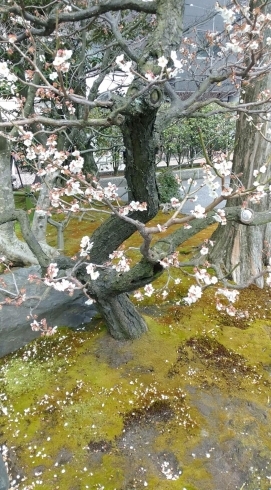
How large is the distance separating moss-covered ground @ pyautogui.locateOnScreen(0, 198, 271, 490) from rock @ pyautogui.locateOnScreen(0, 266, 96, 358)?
121 millimetres

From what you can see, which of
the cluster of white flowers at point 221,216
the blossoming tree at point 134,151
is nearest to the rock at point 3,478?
the blossoming tree at point 134,151

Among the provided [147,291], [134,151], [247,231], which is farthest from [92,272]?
[247,231]

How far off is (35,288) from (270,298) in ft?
9.13

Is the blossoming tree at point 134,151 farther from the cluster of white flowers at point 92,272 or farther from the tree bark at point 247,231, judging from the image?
the tree bark at point 247,231

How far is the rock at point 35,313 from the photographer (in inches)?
138

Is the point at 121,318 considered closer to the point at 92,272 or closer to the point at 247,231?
the point at 92,272

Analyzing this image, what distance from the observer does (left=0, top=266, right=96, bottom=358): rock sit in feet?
11.5

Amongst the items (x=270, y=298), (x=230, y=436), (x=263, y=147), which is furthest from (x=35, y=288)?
(x=263, y=147)

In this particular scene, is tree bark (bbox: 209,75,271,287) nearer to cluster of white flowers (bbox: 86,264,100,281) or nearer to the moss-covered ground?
the moss-covered ground

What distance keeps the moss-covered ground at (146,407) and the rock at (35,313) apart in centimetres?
12

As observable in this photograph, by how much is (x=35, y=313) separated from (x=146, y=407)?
5.24 ft

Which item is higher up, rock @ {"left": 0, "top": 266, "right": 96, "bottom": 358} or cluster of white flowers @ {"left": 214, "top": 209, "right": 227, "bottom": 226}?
cluster of white flowers @ {"left": 214, "top": 209, "right": 227, "bottom": 226}

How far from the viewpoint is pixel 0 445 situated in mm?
2527

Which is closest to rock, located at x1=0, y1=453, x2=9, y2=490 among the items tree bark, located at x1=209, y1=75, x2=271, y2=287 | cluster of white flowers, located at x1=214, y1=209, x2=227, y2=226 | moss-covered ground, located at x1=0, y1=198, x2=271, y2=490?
moss-covered ground, located at x1=0, y1=198, x2=271, y2=490
